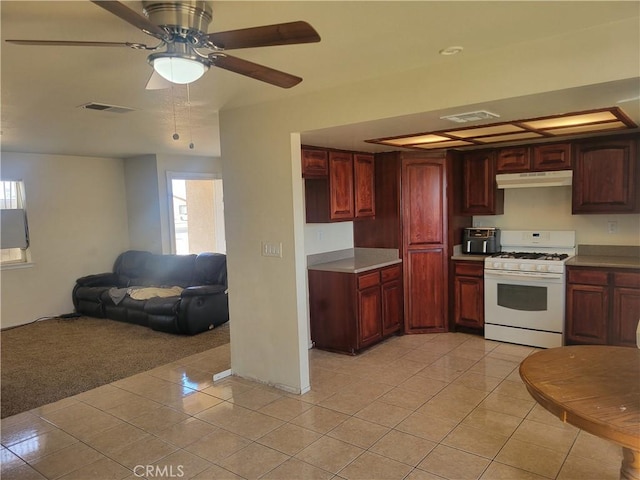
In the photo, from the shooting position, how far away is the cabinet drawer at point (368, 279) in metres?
4.50

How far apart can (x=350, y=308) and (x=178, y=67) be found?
122 inches

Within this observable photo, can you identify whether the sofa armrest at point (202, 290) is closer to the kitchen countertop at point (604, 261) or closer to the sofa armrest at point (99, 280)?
the sofa armrest at point (99, 280)

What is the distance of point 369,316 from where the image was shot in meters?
4.61

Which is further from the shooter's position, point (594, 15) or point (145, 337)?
point (145, 337)

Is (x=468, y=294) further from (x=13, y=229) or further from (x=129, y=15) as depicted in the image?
(x=13, y=229)

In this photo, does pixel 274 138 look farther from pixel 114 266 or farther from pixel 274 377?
pixel 114 266

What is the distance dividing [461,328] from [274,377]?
2427 millimetres

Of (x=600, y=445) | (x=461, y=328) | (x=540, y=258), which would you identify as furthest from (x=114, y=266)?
(x=600, y=445)

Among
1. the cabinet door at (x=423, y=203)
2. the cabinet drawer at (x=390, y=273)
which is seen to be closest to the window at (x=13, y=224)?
the cabinet drawer at (x=390, y=273)

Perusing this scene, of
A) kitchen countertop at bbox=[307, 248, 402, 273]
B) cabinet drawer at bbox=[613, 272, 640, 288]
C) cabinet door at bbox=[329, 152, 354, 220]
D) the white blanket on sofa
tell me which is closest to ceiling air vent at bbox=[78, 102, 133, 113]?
cabinet door at bbox=[329, 152, 354, 220]

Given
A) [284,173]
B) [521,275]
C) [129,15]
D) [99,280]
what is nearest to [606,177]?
[521,275]

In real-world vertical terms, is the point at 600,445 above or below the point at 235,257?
below

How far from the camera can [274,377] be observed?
3812 millimetres

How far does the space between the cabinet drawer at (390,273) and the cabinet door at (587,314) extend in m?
1.69
